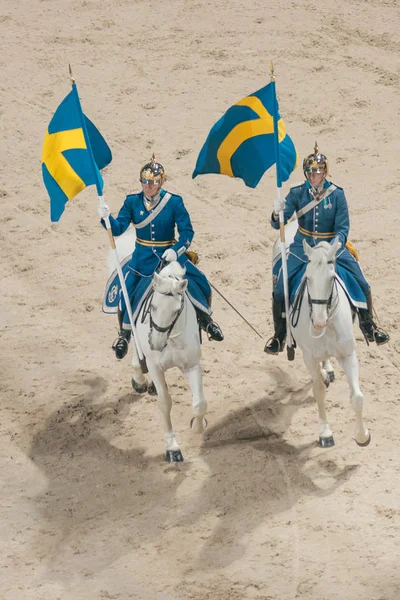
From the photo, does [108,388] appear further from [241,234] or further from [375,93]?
[375,93]

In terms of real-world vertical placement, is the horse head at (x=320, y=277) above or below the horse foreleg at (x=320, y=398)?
above

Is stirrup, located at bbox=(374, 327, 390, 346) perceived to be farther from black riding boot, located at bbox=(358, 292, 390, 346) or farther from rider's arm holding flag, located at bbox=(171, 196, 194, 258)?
rider's arm holding flag, located at bbox=(171, 196, 194, 258)

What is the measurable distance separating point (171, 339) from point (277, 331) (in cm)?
169

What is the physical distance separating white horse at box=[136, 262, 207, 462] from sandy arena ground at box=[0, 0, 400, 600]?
0.83 meters

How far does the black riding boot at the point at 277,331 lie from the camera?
16.8 meters

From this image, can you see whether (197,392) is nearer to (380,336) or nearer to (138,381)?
(138,381)

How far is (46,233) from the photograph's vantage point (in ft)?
74.9

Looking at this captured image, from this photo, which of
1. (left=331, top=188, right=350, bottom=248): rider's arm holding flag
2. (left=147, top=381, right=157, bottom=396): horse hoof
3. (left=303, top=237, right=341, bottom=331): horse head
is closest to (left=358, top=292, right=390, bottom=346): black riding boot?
(left=331, top=188, right=350, bottom=248): rider's arm holding flag

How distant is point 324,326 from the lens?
50.5ft

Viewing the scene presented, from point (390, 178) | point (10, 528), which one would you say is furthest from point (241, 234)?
point (10, 528)

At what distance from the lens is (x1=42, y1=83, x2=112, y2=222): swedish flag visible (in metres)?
16.6

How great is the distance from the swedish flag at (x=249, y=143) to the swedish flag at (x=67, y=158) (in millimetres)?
1497

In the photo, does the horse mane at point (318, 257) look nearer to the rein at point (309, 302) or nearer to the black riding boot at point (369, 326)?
the rein at point (309, 302)

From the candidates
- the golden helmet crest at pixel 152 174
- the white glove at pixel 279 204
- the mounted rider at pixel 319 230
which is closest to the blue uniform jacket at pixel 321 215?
the mounted rider at pixel 319 230
